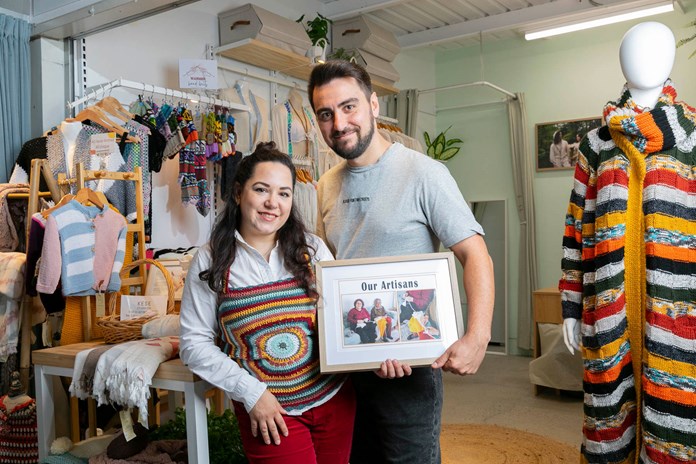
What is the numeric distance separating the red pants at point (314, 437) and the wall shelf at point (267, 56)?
133 inches

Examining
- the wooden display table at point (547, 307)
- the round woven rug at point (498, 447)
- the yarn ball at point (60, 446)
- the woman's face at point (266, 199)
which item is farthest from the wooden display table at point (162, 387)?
the wooden display table at point (547, 307)

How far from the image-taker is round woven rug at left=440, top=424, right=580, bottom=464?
11.8 ft

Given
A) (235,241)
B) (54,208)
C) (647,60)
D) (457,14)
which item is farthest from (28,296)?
(457,14)

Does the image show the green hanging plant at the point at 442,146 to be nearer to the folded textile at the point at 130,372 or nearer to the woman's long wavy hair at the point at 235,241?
the folded textile at the point at 130,372

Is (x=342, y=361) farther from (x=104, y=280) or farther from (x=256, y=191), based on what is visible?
(x=104, y=280)

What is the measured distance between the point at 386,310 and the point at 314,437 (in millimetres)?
405

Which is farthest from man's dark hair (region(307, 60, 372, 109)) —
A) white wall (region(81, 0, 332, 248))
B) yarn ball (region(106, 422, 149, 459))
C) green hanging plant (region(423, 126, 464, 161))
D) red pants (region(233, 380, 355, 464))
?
green hanging plant (region(423, 126, 464, 161))

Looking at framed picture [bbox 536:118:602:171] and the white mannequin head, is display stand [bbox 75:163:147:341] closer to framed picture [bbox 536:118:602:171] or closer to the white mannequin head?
the white mannequin head

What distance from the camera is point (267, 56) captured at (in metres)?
4.85

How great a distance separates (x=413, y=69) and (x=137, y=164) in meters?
4.23

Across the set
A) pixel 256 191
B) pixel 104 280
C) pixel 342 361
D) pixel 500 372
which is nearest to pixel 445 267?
pixel 342 361

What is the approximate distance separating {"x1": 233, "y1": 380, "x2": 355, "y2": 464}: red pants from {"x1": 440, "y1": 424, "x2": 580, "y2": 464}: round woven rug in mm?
2062

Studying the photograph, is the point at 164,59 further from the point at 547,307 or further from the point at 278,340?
the point at 547,307

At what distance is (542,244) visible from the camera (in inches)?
265
